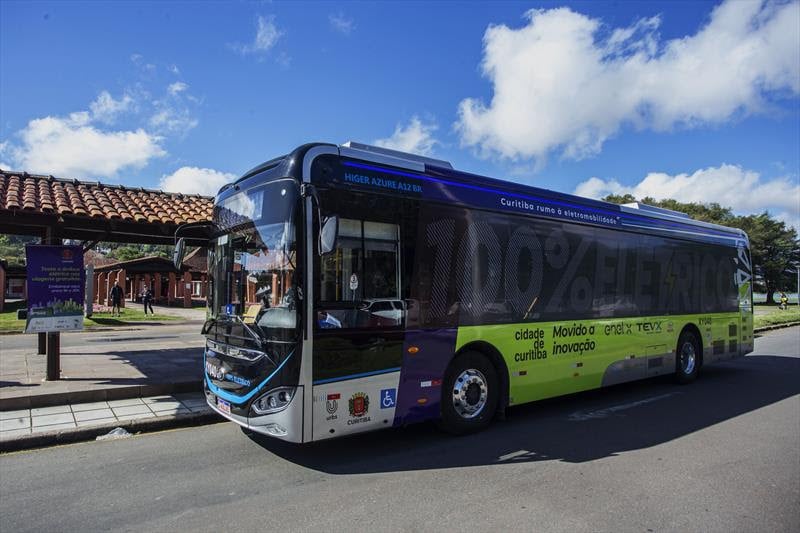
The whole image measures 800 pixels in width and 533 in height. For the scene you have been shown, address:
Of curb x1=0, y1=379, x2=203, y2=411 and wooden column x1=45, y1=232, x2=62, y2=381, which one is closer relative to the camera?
curb x1=0, y1=379, x2=203, y2=411

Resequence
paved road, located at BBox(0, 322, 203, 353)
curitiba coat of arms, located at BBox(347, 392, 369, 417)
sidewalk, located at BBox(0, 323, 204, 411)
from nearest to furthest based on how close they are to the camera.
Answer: curitiba coat of arms, located at BBox(347, 392, 369, 417) < sidewalk, located at BBox(0, 323, 204, 411) < paved road, located at BBox(0, 322, 203, 353)

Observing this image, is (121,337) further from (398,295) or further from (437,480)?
(437,480)

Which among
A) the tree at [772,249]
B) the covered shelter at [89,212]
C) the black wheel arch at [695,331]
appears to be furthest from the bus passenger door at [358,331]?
the tree at [772,249]

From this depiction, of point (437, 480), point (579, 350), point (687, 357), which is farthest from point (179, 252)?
point (687, 357)

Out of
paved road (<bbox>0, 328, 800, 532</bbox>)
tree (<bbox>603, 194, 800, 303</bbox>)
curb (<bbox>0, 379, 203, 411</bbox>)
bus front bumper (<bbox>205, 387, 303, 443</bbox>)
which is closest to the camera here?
paved road (<bbox>0, 328, 800, 532</bbox>)

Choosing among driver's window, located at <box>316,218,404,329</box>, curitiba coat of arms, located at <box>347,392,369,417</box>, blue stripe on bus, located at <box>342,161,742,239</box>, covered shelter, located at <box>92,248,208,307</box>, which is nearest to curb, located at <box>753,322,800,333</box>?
blue stripe on bus, located at <box>342,161,742,239</box>

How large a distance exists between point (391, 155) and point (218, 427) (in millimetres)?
4181

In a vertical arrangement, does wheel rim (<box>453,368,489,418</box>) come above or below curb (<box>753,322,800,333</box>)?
above

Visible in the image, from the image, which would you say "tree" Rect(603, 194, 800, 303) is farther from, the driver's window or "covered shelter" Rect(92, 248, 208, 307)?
the driver's window

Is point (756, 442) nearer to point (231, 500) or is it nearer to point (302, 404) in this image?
point (302, 404)

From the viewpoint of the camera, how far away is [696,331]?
10.1 meters

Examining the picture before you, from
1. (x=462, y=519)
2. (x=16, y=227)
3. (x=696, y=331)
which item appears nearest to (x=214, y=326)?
(x=462, y=519)

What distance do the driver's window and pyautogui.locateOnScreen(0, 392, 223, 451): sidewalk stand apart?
3.19 m

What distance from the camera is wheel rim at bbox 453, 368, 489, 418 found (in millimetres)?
6078
